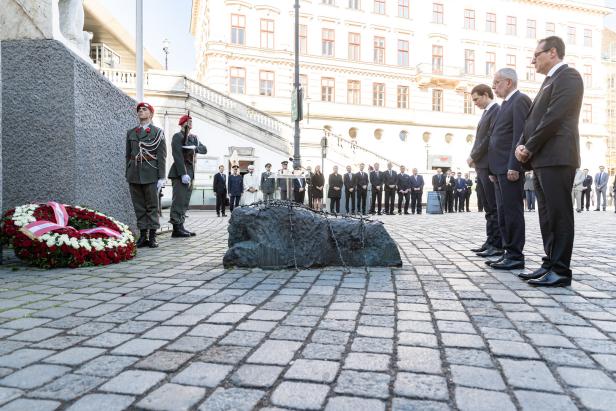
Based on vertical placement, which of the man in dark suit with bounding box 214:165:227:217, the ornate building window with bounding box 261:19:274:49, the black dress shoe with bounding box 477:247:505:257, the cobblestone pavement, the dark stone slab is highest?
the ornate building window with bounding box 261:19:274:49

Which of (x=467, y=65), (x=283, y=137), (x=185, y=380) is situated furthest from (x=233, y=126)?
(x=467, y=65)

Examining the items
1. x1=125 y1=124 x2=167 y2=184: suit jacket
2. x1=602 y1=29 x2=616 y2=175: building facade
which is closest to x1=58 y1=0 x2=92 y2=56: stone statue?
x1=125 y1=124 x2=167 y2=184: suit jacket

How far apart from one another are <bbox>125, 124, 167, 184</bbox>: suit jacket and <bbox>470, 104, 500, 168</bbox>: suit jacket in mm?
4508

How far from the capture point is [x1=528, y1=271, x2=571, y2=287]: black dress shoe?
422 centimetres

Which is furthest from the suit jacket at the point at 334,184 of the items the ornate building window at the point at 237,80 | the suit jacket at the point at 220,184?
the ornate building window at the point at 237,80

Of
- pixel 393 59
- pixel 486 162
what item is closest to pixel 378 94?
pixel 393 59

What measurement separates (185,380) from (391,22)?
132ft

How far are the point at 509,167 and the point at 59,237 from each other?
193 inches

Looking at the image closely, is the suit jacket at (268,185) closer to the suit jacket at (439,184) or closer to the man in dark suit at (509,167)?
the suit jacket at (439,184)

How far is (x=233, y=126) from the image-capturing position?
23.3 meters

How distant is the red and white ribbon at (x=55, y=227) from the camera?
17.0 ft

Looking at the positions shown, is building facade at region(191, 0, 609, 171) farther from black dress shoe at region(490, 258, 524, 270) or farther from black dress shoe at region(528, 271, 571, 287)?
black dress shoe at region(528, 271, 571, 287)

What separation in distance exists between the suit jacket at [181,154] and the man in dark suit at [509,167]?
513 cm

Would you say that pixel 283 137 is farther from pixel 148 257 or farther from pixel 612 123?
pixel 612 123
